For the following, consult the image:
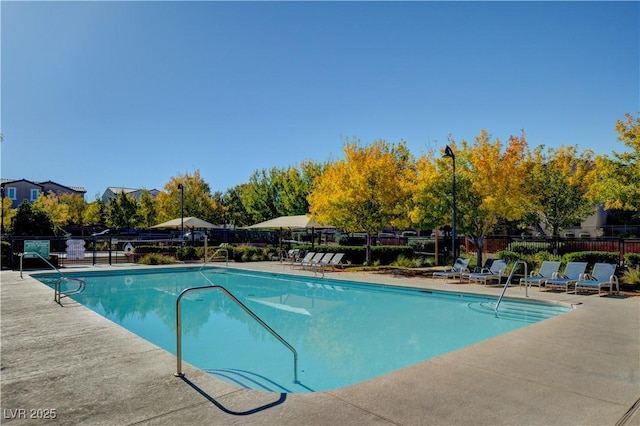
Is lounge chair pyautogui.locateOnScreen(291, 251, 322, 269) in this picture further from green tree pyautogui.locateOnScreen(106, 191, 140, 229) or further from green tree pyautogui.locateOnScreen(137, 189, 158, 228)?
green tree pyautogui.locateOnScreen(137, 189, 158, 228)

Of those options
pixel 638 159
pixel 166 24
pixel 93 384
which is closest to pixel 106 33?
pixel 166 24

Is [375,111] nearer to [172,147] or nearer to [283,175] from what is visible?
[172,147]

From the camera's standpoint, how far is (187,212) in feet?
146

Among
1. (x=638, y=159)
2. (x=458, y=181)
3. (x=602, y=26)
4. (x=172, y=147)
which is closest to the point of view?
(x=602, y=26)

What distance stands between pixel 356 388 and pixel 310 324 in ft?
19.8

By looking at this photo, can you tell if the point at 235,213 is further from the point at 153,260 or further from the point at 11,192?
the point at 11,192

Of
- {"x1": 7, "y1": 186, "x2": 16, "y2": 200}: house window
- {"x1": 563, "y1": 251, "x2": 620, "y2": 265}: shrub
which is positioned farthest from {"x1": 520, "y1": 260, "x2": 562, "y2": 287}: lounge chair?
{"x1": 7, "y1": 186, "x2": 16, "y2": 200}: house window

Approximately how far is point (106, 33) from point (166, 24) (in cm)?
183

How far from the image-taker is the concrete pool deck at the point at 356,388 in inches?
153

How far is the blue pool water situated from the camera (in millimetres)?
7288

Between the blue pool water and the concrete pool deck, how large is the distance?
60.8 inches

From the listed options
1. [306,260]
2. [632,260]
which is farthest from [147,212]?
[632,260]

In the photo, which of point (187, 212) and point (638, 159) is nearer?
point (638, 159)

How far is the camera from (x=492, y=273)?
14719 mm
